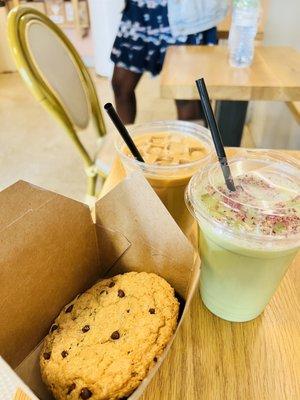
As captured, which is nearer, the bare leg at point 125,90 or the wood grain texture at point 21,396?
the wood grain texture at point 21,396

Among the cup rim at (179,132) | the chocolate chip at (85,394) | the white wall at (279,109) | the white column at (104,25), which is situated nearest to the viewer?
the chocolate chip at (85,394)

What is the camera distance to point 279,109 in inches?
82.0

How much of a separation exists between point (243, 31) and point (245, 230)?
3.93 ft

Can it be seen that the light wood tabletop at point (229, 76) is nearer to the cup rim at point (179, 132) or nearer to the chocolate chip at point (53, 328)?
the cup rim at point (179, 132)

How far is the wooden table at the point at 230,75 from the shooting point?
1.19m

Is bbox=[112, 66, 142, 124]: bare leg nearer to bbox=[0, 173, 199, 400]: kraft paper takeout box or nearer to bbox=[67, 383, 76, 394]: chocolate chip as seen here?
bbox=[0, 173, 199, 400]: kraft paper takeout box

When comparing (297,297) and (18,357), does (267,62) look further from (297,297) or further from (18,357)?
(18,357)

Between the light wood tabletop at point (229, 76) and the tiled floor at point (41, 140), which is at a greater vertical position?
the light wood tabletop at point (229, 76)

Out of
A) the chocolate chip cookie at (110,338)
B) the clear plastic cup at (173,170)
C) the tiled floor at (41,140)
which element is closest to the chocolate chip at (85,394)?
the chocolate chip cookie at (110,338)

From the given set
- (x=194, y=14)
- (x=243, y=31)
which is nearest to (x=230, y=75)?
(x=243, y=31)

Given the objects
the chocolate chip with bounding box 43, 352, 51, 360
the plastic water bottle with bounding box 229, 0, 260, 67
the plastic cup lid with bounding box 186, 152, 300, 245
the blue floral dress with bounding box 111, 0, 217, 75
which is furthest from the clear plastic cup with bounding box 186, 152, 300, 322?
the blue floral dress with bounding box 111, 0, 217, 75

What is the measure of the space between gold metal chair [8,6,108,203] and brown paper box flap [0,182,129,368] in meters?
0.79

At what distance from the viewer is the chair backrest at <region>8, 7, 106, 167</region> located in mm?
1110

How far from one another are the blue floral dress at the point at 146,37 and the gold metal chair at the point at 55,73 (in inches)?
17.5
